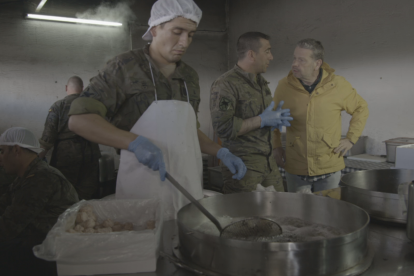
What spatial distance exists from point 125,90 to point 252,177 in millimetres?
1183

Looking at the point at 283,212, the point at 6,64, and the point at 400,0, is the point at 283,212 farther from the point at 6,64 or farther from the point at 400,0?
the point at 6,64

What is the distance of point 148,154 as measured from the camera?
1.40m

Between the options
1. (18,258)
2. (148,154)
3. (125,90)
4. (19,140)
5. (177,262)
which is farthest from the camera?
(19,140)

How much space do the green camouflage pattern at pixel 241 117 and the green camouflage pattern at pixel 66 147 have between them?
2.14 meters

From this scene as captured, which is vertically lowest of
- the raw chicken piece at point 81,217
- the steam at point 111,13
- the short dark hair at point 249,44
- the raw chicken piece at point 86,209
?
the raw chicken piece at point 81,217

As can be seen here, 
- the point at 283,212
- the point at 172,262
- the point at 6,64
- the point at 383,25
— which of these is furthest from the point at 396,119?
the point at 6,64

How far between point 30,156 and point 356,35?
358 cm

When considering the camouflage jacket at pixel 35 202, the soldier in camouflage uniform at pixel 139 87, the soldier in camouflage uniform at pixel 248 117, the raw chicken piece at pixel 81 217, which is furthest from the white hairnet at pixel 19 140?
the raw chicken piece at pixel 81 217

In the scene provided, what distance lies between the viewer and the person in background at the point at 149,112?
1.45m

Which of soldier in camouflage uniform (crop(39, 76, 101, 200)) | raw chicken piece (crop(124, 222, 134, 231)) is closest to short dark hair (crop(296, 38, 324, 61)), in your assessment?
raw chicken piece (crop(124, 222, 134, 231))

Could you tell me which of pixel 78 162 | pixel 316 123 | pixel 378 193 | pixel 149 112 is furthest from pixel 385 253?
pixel 78 162

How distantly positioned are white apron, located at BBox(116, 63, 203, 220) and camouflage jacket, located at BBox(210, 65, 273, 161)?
719 millimetres

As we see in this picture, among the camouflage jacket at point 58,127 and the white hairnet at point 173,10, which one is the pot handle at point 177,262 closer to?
the white hairnet at point 173,10

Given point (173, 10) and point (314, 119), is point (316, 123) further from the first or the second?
point (173, 10)
